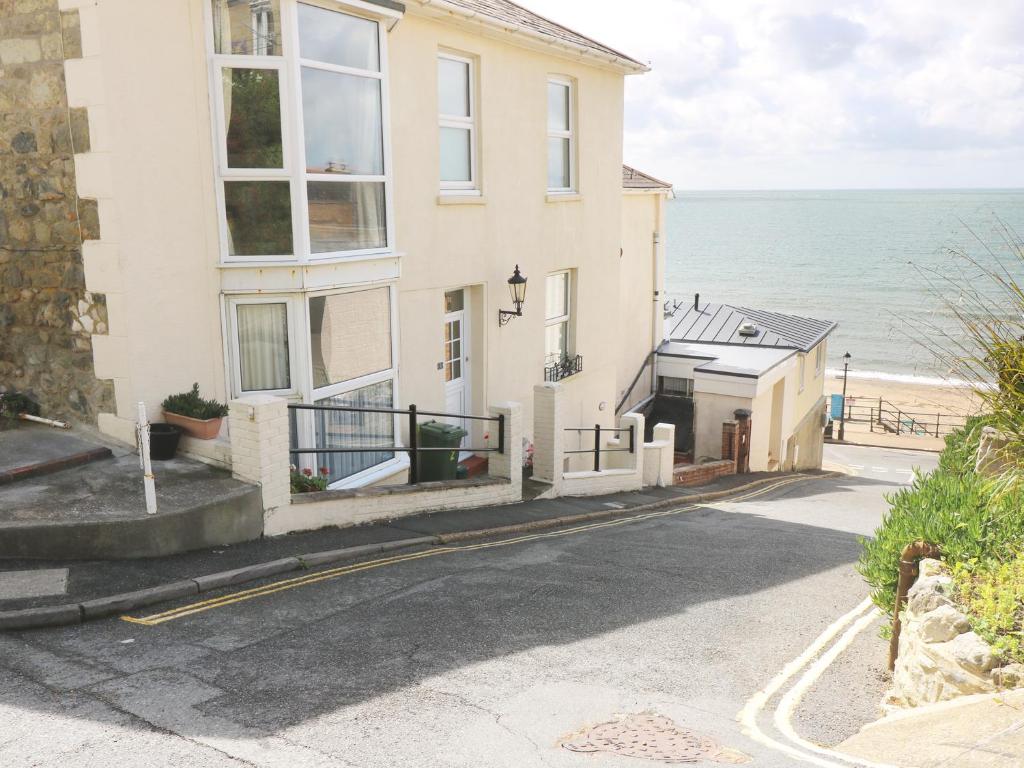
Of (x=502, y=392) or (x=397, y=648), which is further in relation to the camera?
(x=502, y=392)

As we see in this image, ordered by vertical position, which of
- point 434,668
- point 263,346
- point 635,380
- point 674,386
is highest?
point 263,346

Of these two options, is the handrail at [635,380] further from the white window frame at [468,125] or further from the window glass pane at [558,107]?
the white window frame at [468,125]

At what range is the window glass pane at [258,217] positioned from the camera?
9883 millimetres

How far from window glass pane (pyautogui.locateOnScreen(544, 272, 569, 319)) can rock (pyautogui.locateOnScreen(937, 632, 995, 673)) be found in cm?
1152

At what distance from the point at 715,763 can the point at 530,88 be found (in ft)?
40.1

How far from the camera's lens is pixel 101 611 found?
22.5 ft

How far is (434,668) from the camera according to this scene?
20.4 ft

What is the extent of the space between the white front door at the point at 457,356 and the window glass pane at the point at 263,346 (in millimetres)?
3805

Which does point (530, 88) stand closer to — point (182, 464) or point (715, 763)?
point (182, 464)

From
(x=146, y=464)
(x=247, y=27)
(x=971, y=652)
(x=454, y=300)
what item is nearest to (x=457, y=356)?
(x=454, y=300)

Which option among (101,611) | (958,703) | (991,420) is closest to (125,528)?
(101,611)

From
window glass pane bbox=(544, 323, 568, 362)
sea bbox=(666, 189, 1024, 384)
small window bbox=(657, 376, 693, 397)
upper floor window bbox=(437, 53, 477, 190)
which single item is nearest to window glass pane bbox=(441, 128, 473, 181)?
upper floor window bbox=(437, 53, 477, 190)

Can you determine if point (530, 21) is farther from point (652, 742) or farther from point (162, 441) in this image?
point (652, 742)

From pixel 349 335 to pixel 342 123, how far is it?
2473 mm
